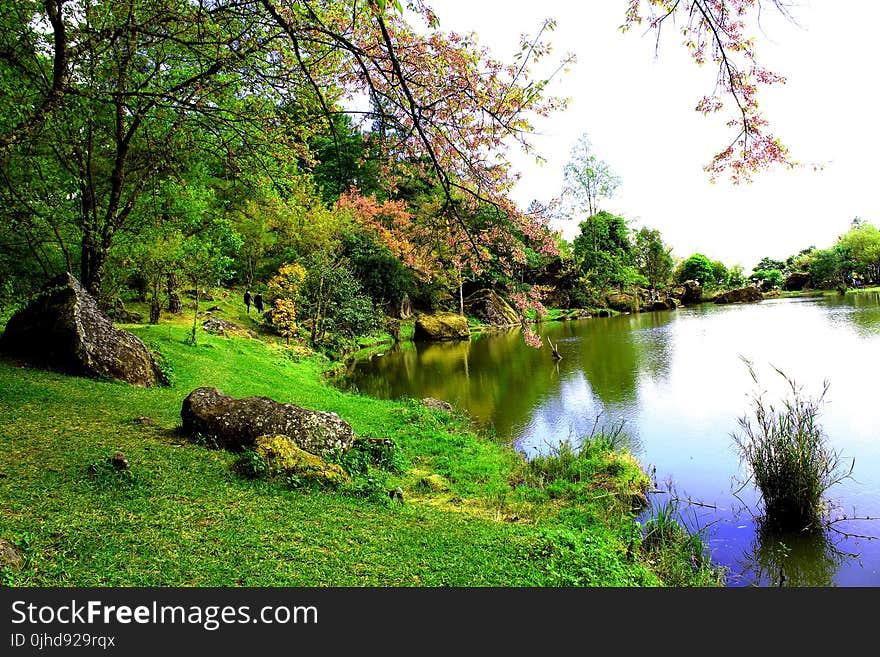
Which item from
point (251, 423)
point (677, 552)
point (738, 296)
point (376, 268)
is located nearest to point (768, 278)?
point (738, 296)

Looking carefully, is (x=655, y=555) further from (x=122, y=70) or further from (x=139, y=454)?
(x=122, y=70)

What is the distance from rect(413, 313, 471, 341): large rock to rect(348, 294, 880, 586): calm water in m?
3.42

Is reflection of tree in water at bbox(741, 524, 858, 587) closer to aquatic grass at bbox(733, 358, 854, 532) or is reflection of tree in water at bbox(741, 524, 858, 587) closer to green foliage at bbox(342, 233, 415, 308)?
aquatic grass at bbox(733, 358, 854, 532)

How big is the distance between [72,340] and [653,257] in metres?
53.8

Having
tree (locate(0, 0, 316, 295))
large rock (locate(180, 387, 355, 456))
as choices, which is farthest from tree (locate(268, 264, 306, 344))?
large rock (locate(180, 387, 355, 456))

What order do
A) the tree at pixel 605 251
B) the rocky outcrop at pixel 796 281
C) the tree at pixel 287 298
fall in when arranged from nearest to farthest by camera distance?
the tree at pixel 287 298, the tree at pixel 605 251, the rocky outcrop at pixel 796 281

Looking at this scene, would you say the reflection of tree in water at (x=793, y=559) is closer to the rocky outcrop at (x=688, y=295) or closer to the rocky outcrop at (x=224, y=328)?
the rocky outcrop at (x=224, y=328)

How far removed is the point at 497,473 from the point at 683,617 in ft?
14.0

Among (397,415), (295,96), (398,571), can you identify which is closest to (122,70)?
(295,96)

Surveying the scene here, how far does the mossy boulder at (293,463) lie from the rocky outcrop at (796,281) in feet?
218

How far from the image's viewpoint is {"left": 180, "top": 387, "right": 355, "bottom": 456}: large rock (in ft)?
19.9

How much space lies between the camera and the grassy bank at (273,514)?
136 inches

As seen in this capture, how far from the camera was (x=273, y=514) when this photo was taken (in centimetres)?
442

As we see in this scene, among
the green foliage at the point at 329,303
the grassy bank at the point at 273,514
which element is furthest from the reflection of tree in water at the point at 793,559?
the green foliage at the point at 329,303
